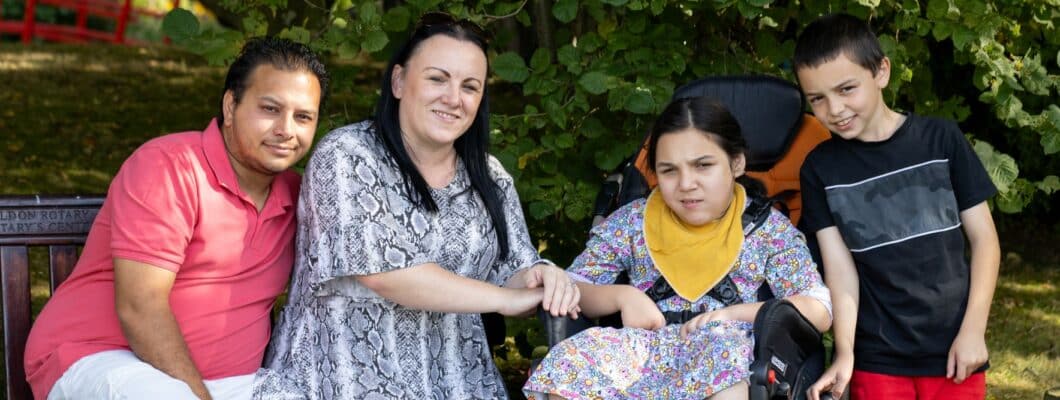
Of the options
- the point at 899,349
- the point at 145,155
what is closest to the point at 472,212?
the point at 145,155

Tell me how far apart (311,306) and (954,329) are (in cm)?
184

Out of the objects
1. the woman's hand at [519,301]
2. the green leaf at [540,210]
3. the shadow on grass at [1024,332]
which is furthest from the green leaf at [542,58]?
the shadow on grass at [1024,332]

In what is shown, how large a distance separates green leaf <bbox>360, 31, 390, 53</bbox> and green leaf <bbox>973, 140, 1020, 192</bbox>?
2.09 m

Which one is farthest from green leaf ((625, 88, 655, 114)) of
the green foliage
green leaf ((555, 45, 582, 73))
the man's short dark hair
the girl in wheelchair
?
the man's short dark hair

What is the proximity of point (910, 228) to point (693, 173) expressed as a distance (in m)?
0.66

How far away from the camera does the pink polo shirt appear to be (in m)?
3.29

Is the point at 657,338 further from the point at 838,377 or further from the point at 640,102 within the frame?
the point at 640,102

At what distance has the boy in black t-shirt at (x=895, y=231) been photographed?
12.3 ft

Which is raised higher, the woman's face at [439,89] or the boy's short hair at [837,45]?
the boy's short hair at [837,45]

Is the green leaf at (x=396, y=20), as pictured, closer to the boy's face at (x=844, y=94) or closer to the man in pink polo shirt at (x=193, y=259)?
the man in pink polo shirt at (x=193, y=259)

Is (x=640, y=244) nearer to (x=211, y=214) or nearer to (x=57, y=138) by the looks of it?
(x=211, y=214)

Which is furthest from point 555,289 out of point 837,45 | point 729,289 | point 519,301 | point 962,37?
point 962,37

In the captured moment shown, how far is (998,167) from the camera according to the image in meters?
4.59

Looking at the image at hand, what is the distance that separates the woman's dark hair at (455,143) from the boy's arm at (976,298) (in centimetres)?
132
